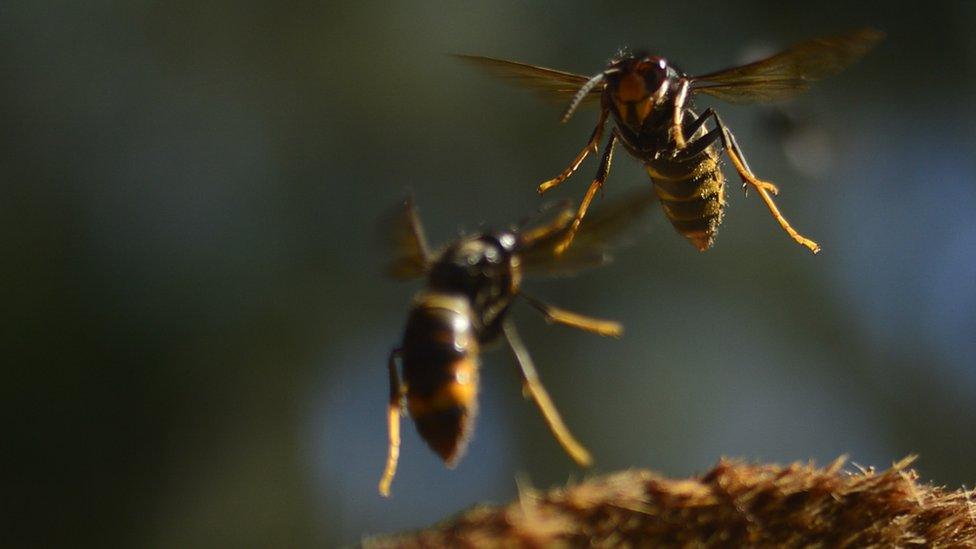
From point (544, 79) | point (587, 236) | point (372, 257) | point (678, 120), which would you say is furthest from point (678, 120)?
point (372, 257)

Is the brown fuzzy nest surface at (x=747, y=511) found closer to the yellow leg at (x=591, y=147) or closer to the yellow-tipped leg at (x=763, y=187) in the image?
the yellow-tipped leg at (x=763, y=187)

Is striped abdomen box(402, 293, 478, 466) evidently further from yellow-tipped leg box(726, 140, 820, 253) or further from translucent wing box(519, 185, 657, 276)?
yellow-tipped leg box(726, 140, 820, 253)

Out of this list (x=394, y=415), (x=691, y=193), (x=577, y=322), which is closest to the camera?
(x=691, y=193)

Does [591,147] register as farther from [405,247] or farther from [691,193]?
[405,247]

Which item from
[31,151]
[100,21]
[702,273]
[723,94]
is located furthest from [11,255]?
[723,94]

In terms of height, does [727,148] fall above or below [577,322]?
above

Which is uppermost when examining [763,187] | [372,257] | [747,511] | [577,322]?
[372,257]

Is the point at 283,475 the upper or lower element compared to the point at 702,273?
lower

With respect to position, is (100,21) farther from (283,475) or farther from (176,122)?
(283,475)
